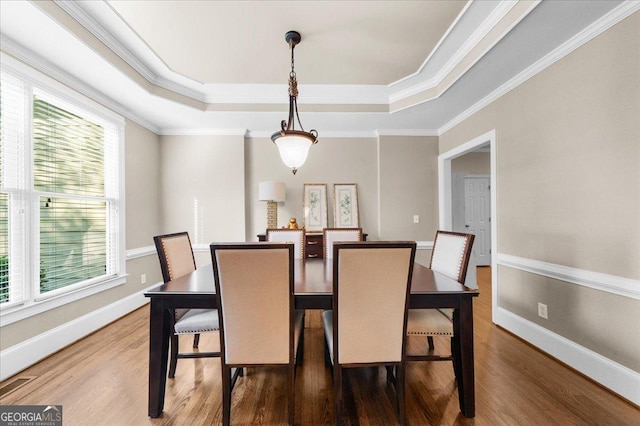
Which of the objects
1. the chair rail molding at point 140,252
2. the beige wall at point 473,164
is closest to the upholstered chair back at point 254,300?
the chair rail molding at point 140,252

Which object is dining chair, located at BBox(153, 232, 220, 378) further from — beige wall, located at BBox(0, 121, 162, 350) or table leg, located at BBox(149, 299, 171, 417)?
beige wall, located at BBox(0, 121, 162, 350)

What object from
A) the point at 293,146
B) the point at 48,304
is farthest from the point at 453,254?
the point at 48,304

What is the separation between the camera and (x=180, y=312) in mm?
1880

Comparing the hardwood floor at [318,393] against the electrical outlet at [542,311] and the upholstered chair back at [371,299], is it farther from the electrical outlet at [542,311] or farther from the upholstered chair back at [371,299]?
the upholstered chair back at [371,299]

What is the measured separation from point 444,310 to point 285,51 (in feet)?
8.34

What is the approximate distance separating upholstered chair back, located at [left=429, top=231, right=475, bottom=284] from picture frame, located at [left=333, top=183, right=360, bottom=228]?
1891mm

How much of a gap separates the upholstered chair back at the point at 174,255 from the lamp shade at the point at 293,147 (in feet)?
3.40

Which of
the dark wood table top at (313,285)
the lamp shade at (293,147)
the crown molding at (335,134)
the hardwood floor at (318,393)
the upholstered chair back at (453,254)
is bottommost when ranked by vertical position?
the hardwood floor at (318,393)

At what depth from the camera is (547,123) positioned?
223 cm

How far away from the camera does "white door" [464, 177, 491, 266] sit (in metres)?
5.48

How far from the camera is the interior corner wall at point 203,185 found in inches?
157

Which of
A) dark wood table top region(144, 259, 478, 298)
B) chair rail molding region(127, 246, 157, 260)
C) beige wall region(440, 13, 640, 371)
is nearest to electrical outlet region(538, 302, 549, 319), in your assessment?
beige wall region(440, 13, 640, 371)

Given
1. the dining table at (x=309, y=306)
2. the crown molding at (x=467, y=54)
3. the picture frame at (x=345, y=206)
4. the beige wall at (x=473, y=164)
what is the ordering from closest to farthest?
the dining table at (x=309, y=306) → the crown molding at (x=467, y=54) → the picture frame at (x=345, y=206) → the beige wall at (x=473, y=164)

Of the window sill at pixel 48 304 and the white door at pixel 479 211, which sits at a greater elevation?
the white door at pixel 479 211
